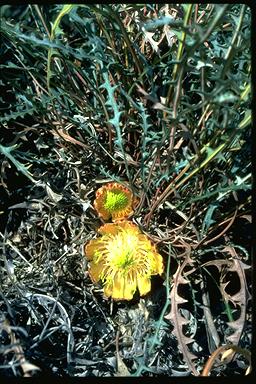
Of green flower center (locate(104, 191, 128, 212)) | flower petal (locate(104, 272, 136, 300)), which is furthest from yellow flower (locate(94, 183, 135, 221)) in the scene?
flower petal (locate(104, 272, 136, 300))

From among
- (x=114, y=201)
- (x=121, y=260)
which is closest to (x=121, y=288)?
(x=121, y=260)

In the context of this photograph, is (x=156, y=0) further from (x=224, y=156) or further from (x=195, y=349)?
(x=195, y=349)

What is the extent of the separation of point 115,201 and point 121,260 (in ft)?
0.33

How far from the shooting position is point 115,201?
107 centimetres

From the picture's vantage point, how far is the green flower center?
107 cm

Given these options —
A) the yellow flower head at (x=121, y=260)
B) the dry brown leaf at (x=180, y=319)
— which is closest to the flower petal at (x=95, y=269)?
the yellow flower head at (x=121, y=260)

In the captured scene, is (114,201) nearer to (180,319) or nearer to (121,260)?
(121,260)

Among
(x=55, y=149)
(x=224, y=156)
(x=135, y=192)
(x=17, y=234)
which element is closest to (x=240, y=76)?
(x=224, y=156)

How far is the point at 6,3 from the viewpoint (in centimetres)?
106

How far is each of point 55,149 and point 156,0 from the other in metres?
0.31

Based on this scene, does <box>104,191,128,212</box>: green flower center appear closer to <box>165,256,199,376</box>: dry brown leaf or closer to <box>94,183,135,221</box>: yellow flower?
<box>94,183,135,221</box>: yellow flower

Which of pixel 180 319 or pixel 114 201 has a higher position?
pixel 114 201

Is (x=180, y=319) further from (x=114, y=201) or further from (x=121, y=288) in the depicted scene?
(x=114, y=201)

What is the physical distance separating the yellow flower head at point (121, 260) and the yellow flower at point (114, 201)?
0.02 m
